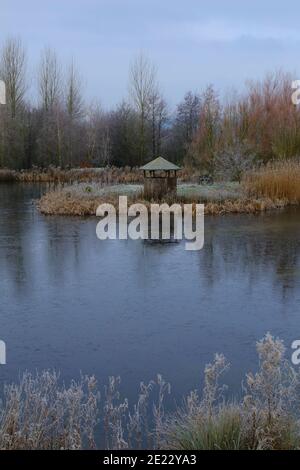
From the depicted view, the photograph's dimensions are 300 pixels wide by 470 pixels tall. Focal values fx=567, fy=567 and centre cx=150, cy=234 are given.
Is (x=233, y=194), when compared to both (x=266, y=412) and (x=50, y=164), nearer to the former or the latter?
(x=266, y=412)

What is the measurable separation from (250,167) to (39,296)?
15.3 metres

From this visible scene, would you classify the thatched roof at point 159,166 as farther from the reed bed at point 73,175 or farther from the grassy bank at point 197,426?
the grassy bank at point 197,426

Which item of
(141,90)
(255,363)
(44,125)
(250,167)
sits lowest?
(255,363)

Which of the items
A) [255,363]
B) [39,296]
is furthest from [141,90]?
[255,363]

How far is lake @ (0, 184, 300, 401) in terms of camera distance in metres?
5.00

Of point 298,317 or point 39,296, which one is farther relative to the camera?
point 39,296

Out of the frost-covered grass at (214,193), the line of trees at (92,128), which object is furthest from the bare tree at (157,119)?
the frost-covered grass at (214,193)

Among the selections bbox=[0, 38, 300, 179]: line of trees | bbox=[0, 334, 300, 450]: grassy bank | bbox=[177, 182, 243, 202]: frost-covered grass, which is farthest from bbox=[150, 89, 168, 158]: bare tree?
bbox=[0, 334, 300, 450]: grassy bank

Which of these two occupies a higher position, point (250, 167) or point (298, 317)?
point (250, 167)

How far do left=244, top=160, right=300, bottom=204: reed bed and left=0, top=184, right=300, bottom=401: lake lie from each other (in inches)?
221

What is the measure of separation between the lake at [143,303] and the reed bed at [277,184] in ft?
18.4

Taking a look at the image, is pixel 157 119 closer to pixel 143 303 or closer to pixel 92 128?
pixel 92 128
